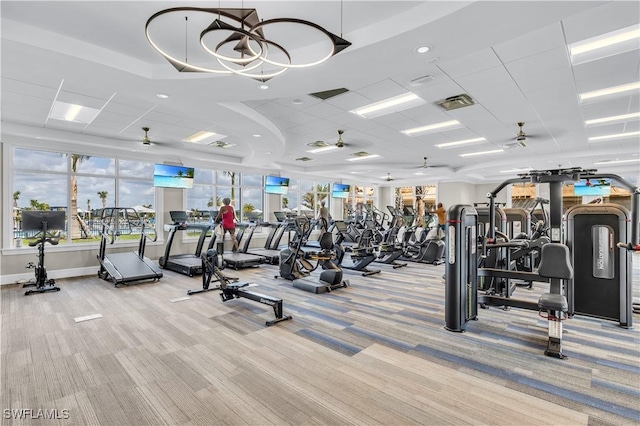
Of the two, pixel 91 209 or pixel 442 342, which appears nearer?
pixel 442 342

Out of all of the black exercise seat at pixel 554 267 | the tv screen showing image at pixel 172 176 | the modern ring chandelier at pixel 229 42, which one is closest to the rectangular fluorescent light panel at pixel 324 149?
the tv screen showing image at pixel 172 176

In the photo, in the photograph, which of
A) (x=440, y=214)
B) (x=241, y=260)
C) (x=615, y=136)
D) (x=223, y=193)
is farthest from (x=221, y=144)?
(x=615, y=136)

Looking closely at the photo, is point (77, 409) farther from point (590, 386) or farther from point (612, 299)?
point (612, 299)

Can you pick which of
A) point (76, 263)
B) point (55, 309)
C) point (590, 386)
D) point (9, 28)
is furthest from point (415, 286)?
point (76, 263)

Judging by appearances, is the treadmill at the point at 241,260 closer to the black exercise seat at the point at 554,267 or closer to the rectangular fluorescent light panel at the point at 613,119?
the black exercise seat at the point at 554,267

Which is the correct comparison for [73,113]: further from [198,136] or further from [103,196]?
[103,196]

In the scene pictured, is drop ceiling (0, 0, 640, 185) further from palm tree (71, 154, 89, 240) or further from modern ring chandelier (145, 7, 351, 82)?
palm tree (71, 154, 89, 240)

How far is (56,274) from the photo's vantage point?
22.8 feet

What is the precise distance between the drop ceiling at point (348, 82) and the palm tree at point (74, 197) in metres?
0.38

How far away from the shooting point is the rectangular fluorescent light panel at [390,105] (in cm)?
505

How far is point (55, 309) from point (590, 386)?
A: 21.3 ft

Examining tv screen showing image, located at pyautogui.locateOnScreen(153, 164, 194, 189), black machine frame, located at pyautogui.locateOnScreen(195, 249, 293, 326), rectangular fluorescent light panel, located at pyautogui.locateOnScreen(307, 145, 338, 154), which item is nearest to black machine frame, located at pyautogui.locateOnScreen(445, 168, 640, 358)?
black machine frame, located at pyautogui.locateOnScreen(195, 249, 293, 326)

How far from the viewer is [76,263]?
23.8 ft

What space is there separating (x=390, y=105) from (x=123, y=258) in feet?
21.6
